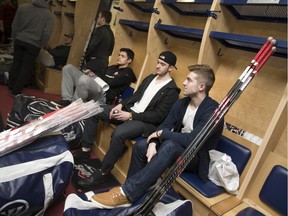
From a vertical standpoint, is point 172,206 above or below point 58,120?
below

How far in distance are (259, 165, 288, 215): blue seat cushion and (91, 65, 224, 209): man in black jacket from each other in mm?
340

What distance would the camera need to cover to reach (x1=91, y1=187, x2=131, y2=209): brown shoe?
4.43 ft

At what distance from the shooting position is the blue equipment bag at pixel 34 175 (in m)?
1.22

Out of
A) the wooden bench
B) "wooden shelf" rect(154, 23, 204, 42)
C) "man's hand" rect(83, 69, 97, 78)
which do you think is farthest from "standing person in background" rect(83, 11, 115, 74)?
the wooden bench

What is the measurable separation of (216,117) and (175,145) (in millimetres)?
314

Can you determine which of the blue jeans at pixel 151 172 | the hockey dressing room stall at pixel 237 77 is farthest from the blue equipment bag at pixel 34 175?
the hockey dressing room stall at pixel 237 77

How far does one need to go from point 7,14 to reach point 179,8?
195 inches

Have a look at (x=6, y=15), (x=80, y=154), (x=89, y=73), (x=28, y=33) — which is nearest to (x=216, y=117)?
(x=80, y=154)

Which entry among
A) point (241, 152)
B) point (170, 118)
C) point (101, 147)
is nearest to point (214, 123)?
point (241, 152)

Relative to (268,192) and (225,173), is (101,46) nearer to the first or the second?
(225,173)

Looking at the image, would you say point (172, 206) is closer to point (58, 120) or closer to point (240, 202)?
point (240, 202)

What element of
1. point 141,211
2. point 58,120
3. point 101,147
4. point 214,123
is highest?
point 214,123

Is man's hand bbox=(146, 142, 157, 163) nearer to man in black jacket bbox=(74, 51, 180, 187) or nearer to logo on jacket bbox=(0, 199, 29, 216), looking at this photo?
man in black jacket bbox=(74, 51, 180, 187)

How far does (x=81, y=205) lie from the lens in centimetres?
131
